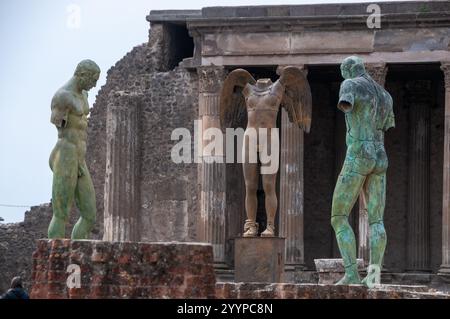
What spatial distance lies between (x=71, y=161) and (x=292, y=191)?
16.6 metres

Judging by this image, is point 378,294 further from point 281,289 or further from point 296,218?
point 296,218

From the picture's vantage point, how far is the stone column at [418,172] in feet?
130

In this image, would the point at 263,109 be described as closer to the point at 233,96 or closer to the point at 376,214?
the point at 233,96

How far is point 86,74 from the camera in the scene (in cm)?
2164

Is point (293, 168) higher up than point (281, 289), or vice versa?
point (293, 168)

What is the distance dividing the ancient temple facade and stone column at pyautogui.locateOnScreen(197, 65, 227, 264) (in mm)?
30

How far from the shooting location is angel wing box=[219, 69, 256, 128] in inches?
973

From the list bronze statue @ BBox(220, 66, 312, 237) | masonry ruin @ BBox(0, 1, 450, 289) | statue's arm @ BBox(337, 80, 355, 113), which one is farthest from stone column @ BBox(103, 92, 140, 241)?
statue's arm @ BBox(337, 80, 355, 113)

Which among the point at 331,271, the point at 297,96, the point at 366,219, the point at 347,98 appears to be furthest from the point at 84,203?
the point at 366,219

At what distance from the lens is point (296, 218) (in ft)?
123
